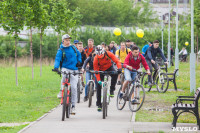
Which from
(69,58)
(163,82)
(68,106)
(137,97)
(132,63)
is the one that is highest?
(69,58)

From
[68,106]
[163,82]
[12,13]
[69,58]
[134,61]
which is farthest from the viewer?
[12,13]

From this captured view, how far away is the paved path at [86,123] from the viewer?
9305mm

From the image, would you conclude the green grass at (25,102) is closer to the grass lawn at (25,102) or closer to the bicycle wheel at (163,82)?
the grass lawn at (25,102)

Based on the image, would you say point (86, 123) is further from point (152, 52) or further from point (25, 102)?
point (152, 52)

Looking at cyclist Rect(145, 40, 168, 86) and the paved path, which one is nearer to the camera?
the paved path

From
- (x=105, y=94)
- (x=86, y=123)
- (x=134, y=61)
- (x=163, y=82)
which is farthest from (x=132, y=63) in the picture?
(x=163, y=82)

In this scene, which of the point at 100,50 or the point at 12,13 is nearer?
the point at 100,50

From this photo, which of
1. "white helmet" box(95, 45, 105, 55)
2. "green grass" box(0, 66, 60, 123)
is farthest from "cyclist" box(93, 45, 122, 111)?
"green grass" box(0, 66, 60, 123)

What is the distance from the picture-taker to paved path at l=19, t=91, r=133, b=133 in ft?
30.5

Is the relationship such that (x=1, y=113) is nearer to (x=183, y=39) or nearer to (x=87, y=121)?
(x=87, y=121)

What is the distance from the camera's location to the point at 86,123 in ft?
33.7

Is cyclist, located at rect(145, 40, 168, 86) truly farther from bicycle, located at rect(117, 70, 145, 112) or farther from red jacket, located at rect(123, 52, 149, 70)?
bicycle, located at rect(117, 70, 145, 112)

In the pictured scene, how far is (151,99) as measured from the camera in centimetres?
1535

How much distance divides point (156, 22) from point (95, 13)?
12.3m
